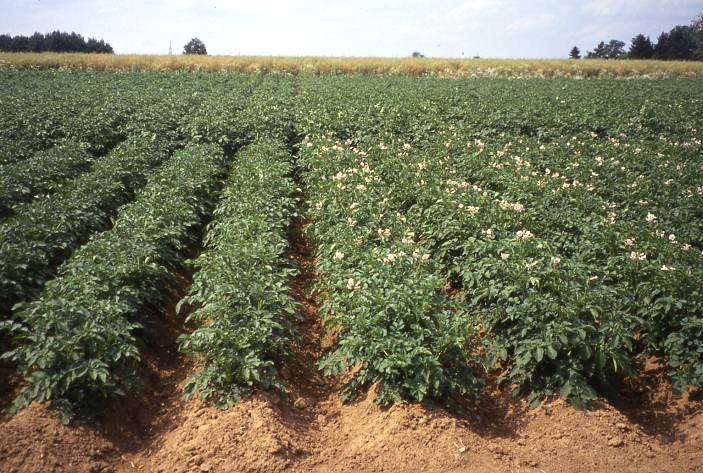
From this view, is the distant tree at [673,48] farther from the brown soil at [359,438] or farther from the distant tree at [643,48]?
the brown soil at [359,438]

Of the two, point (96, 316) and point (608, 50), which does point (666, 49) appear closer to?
point (608, 50)

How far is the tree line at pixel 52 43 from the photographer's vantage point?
66.3 m

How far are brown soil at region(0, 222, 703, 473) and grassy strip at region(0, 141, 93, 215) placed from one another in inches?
189

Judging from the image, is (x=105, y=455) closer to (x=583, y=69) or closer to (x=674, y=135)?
(x=674, y=135)

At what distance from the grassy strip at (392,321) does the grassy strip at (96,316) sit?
1.82 meters

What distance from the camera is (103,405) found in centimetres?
409

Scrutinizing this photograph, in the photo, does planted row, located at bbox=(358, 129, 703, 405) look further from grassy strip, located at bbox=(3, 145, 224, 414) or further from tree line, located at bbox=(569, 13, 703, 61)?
tree line, located at bbox=(569, 13, 703, 61)

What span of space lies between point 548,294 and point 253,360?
8.80 feet

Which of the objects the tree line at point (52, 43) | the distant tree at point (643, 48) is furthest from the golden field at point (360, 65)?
the tree line at point (52, 43)

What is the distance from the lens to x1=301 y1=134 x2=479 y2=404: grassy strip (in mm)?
3984

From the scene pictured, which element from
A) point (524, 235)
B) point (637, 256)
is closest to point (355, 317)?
point (524, 235)

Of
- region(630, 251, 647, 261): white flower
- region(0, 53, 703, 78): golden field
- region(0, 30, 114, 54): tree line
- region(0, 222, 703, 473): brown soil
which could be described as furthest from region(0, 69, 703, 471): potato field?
region(0, 30, 114, 54): tree line

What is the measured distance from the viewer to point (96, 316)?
13.5 ft

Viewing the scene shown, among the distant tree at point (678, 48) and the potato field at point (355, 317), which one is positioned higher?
the distant tree at point (678, 48)
